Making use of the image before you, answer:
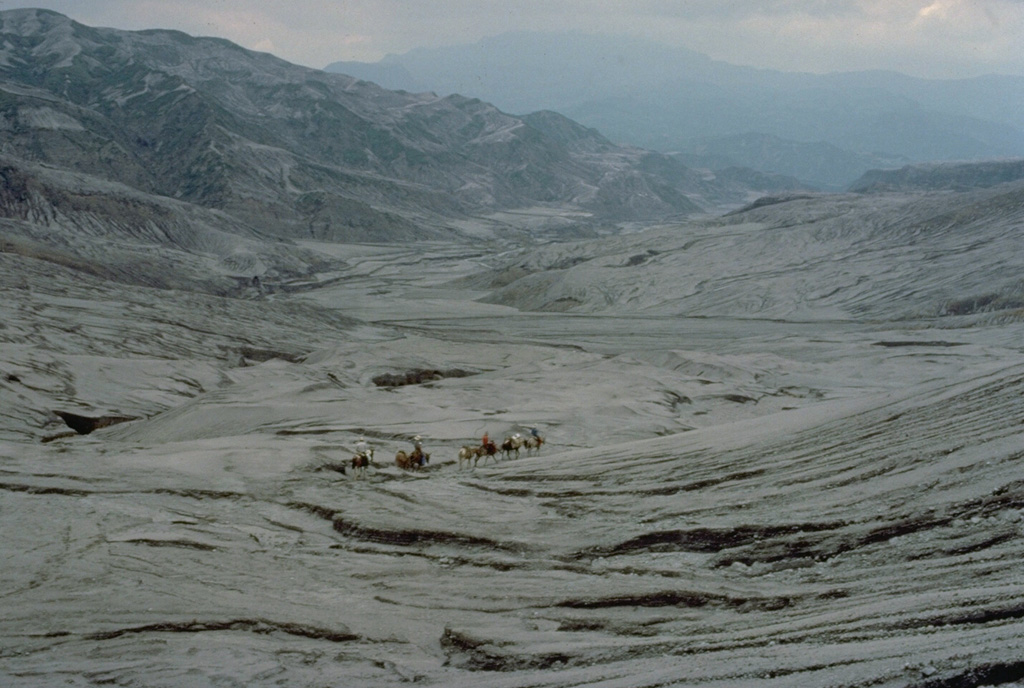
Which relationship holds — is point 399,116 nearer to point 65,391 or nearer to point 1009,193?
point 1009,193

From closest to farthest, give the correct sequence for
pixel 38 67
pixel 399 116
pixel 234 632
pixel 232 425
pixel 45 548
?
1. pixel 234 632
2. pixel 45 548
3. pixel 232 425
4. pixel 38 67
5. pixel 399 116

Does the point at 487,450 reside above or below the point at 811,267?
below

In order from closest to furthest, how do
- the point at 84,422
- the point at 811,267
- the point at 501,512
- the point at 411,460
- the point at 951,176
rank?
1. the point at 501,512
2. the point at 411,460
3. the point at 84,422
4. the point at 811,267
5. the point at 951,176

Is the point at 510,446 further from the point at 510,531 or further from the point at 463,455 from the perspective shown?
the point at 510,531

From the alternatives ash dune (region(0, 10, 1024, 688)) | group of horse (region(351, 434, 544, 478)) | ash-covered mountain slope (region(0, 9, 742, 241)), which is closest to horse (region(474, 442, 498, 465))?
group of horse (region(351, 434, 544, 478))

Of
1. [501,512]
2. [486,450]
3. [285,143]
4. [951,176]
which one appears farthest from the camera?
[951,176]

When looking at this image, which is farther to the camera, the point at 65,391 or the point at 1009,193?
the point at 1009,193

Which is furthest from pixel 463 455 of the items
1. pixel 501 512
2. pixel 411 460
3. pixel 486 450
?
pixel 501 512

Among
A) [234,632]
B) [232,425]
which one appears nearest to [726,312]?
[232,425]
